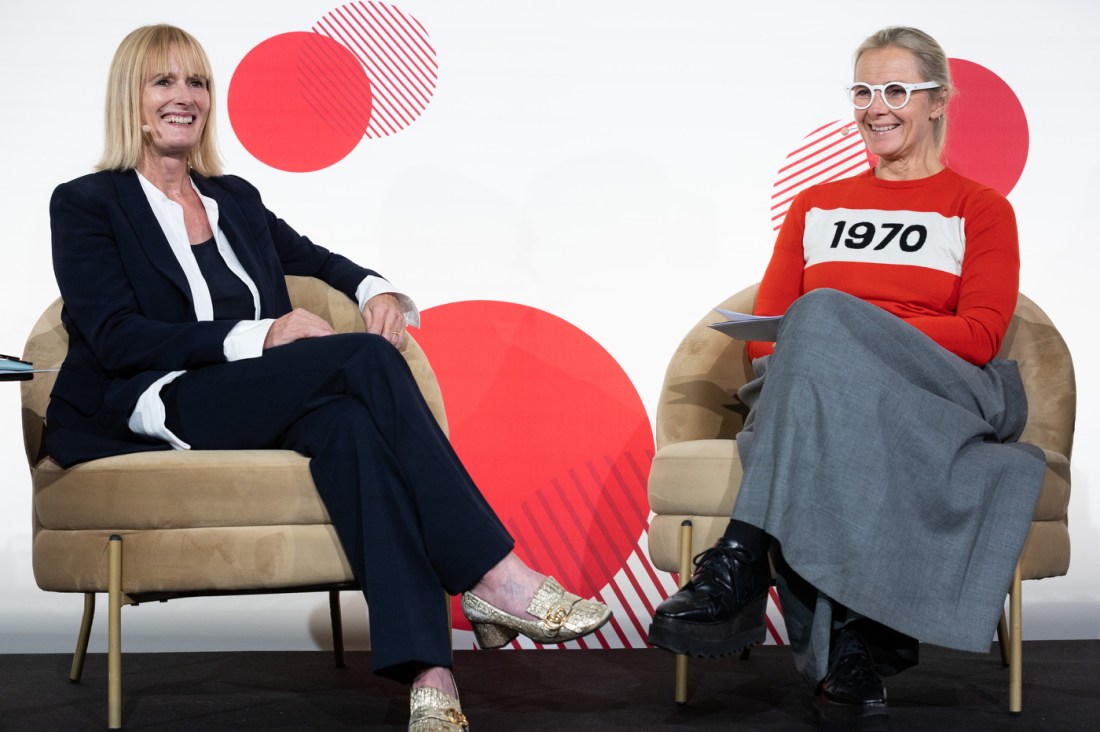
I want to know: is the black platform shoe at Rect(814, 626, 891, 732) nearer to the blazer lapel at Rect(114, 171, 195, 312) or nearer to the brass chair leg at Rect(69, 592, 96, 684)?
the blazer lapel at Rect(114, 171, 195, 312)

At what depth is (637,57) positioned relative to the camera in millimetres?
3383

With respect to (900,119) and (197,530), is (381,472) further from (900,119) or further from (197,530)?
(900,119)

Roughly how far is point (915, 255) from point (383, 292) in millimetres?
1116

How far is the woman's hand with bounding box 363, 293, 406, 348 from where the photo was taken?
250 cm

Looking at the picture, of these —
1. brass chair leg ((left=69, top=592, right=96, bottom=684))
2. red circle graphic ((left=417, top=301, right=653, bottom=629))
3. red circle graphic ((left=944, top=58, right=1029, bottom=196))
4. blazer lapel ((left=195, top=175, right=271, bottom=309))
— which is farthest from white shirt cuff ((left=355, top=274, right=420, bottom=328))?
red circle graphic ((left=944, top=58, right=1029, bottom=196))

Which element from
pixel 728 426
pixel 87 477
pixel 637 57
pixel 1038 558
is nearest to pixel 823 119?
pixel 637 57

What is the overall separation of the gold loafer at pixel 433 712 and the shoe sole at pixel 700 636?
13.1 inches

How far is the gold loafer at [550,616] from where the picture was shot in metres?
1.95

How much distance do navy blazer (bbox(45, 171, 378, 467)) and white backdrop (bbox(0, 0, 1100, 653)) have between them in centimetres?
93

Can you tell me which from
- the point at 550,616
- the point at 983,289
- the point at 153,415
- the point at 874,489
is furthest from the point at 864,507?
the point at 153,415

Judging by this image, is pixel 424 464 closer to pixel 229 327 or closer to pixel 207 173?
pixel 229 327

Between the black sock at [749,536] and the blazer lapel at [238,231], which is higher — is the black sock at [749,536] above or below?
below

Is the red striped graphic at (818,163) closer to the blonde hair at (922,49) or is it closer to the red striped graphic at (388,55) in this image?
the blonde hair at (922,49)

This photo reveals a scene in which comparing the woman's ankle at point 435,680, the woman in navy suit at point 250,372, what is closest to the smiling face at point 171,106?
the woman in navy suit at point 250,372
